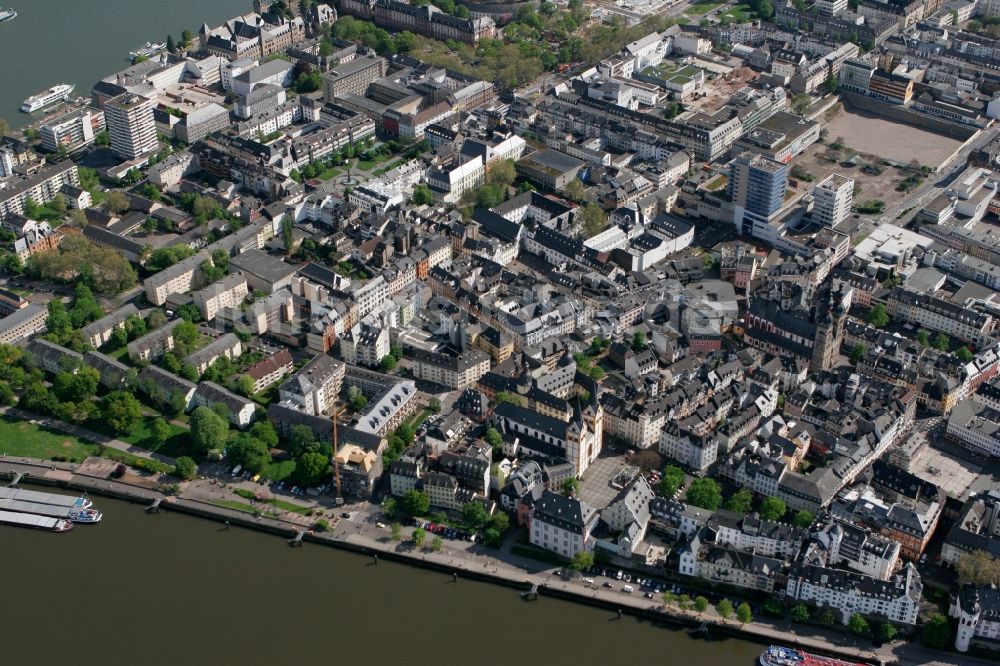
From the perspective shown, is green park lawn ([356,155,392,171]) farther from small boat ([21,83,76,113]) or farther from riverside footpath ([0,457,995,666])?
riverside footpath ([0,457,995,666])

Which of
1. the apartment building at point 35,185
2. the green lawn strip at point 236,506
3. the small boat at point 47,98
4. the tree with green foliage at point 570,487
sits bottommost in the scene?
the green lawn strip at point 236,506

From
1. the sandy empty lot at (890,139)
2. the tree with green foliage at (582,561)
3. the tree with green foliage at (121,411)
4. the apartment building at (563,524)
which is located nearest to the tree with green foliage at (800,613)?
the tree with green foliage at (582,561)

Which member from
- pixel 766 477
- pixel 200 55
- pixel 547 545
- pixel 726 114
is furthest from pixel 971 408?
pixel 200 55

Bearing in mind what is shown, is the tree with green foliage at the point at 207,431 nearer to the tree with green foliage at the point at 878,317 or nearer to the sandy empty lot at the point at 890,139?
the tree with green foliage at the point at 878,317

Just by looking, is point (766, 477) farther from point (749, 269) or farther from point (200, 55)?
point (200, 55)

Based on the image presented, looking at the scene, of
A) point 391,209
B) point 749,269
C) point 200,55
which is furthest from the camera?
point 200,55

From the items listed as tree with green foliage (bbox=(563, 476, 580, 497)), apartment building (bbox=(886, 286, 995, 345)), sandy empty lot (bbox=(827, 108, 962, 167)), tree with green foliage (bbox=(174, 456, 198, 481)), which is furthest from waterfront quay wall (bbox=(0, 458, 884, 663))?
sandy empty lot (bbox=(827, 108, 962, 167))
